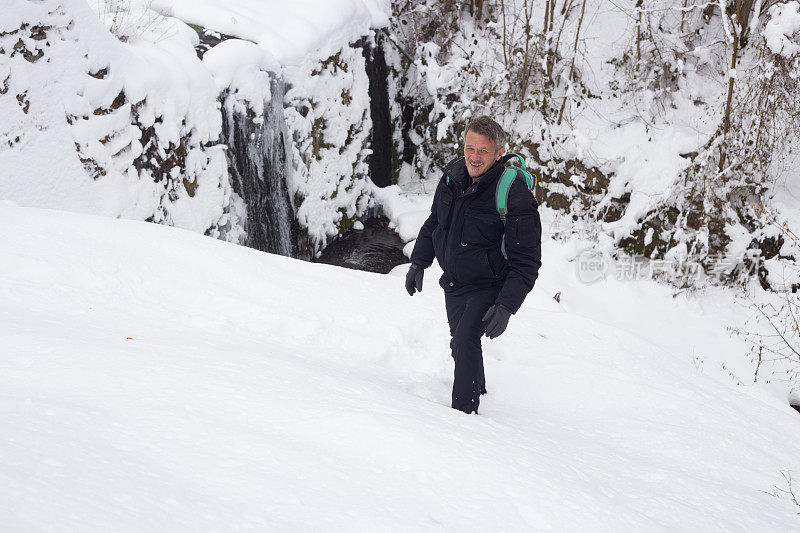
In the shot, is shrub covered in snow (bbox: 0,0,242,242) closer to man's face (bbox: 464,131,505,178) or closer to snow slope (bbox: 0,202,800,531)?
snow slope (bbox: 0,202,800,531)

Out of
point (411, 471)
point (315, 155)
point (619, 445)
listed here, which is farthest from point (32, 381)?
point (315, 155)

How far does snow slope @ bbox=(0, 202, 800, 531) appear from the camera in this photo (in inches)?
57.7

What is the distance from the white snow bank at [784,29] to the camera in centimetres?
711

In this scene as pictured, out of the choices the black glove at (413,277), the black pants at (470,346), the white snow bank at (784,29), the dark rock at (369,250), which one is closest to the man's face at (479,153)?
the black pants at (470,346)

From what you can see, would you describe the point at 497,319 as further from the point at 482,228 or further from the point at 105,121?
the point at 105,121

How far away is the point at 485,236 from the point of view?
270cm

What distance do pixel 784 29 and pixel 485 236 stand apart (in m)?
6.58

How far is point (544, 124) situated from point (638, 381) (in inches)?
232

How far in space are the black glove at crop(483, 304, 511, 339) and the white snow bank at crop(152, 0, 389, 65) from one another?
16.2 feet

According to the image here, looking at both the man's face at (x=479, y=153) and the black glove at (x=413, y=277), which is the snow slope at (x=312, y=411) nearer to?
the black glove at (x=413, y=277)

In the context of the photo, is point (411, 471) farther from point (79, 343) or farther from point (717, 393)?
point (717, 393)

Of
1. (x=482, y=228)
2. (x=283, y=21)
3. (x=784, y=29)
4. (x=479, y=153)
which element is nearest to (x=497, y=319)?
(x=482, y=228)

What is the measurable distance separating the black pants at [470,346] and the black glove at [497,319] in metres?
0.13

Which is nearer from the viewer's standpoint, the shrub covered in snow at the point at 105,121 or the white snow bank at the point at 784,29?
the shrub covered in snow at the point at 105,121
